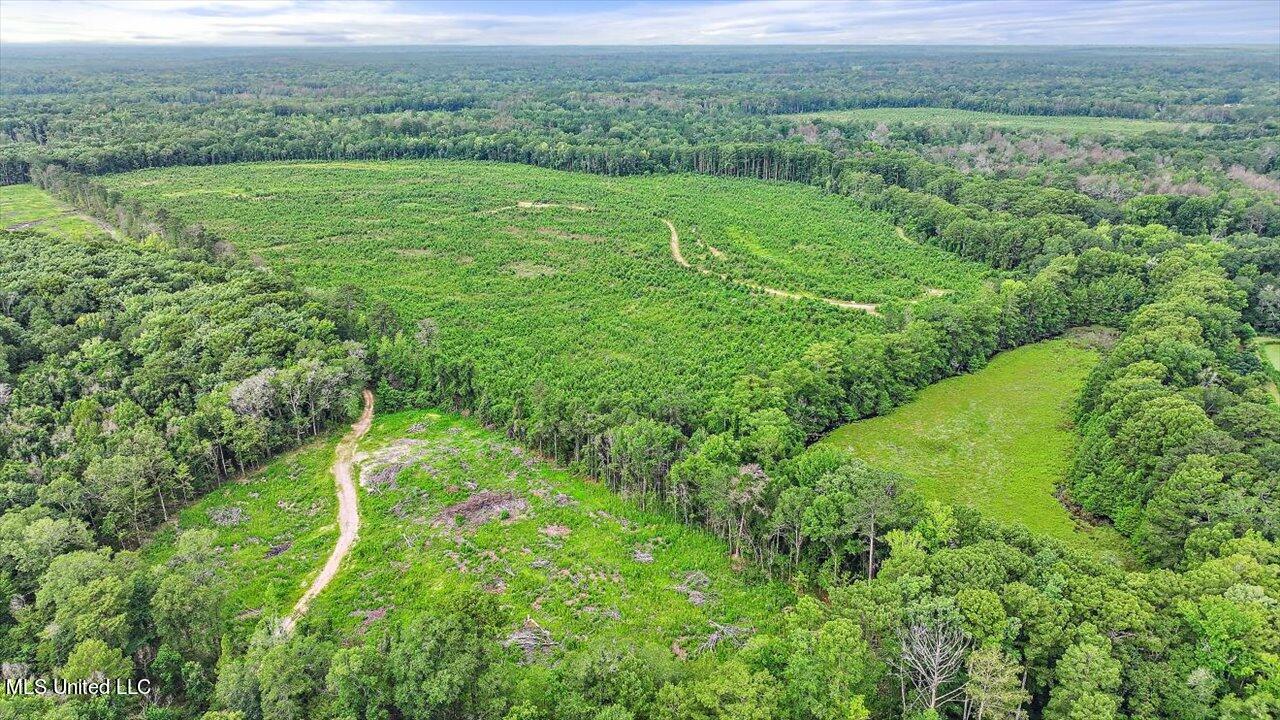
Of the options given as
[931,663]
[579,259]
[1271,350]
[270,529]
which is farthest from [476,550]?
[1271,350]

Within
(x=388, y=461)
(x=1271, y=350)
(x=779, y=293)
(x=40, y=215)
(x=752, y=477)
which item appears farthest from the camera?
(x=40, y=215)

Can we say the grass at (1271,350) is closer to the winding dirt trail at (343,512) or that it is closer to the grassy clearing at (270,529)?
the winding dirt trail at (343,512)

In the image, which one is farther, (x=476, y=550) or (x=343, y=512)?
(x=343, y=512)

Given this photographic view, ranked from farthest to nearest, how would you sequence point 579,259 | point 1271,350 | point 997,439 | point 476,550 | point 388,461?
1. point 579,259
2. point 1271,350
3. point 997,439
4. point 388,461
5. point 476,550

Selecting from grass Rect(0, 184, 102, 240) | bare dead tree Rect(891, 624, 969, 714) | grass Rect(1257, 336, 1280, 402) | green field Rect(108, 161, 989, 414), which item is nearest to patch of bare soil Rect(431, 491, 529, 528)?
green field Rect(108, 161, 989, 414)

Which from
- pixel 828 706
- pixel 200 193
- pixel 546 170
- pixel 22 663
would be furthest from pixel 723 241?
pixel 200 193

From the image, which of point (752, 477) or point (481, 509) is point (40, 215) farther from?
point (752, 477)
